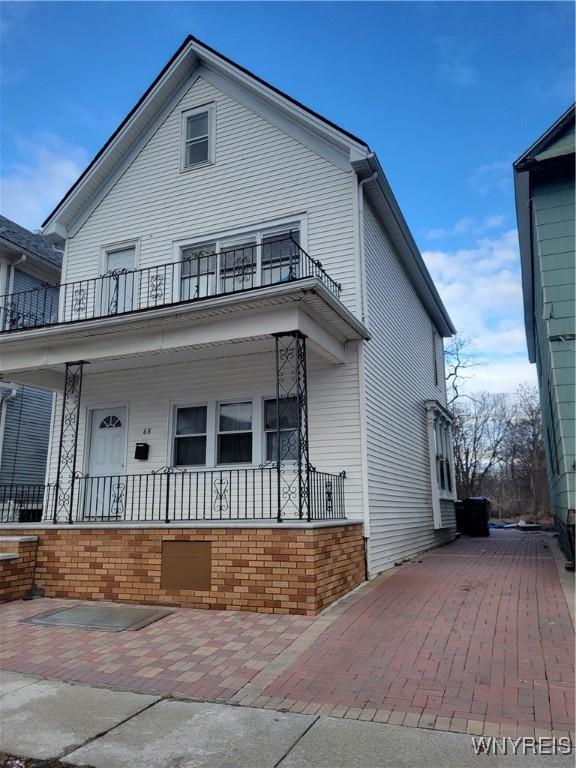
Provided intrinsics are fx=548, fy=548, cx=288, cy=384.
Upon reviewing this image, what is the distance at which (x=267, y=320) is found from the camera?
821 centimetres

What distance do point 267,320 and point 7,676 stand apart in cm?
534

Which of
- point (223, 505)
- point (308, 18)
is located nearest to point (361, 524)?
point (223, 505)

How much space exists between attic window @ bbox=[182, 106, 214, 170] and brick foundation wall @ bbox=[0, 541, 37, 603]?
8189 millimetres

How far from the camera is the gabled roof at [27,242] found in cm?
1476

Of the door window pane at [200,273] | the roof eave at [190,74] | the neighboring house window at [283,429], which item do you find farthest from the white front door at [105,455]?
the roof eave at [190,74]

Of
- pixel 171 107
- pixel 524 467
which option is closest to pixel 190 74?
pixel 171 107

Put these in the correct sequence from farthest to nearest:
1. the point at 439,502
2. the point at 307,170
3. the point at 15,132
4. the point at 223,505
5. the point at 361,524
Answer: the point at 439,502 < the point at 15,132 < the point at 307,170 < the point at 223,505 < the point at 361,524

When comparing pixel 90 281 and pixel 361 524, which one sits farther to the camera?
pixel 90 281

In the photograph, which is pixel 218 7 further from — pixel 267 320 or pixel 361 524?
pixel 361 524

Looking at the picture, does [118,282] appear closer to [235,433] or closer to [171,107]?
[171,107]

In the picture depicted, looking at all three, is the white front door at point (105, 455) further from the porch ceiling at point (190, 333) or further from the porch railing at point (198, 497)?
the porch ceiling at point (190, 333)

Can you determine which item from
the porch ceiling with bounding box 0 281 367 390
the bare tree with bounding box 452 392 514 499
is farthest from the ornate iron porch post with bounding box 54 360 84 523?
the bare tree with bounding box 452 392 514 499

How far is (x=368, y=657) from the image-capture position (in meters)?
5.14

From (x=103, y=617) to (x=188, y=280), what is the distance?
21.7 feet
